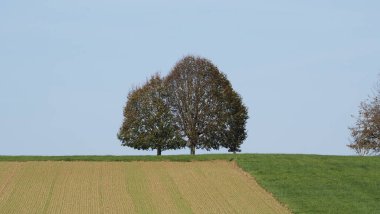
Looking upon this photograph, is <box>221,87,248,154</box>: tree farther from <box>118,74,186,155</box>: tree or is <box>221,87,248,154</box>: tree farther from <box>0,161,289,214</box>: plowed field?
<box>0,161,289,214</box>: plowed field

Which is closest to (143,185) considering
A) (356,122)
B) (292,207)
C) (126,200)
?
(126,200)

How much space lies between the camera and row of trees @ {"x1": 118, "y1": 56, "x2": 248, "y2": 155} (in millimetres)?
66188

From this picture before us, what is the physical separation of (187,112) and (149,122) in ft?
11.9

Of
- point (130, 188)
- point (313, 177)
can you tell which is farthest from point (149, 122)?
point (130, 188)

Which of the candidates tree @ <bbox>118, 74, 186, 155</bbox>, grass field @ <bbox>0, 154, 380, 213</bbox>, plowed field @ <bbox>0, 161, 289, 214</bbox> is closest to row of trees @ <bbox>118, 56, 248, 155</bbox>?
tree @ <bbox>118, 74, 186, 155</bbox>

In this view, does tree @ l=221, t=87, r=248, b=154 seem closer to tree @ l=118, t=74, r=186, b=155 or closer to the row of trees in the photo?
the row of trees

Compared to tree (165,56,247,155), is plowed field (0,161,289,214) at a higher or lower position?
lower

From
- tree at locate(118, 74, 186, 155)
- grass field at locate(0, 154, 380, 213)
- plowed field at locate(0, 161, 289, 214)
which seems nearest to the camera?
plowed field at locate(0, 161, 289, 214)

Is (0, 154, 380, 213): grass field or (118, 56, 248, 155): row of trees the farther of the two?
(118, 56, 248, 155): row of trees

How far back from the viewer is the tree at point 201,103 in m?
66.2

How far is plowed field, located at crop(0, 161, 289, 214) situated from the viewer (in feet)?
94.7

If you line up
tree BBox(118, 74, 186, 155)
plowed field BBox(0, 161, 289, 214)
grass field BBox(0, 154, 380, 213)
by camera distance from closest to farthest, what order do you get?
1. plowed field BBox(0, 161, 289, 214)
2. grass field BBox(0, 154, 380, 213)
3. tree BBox(118, 74, 186, 155)

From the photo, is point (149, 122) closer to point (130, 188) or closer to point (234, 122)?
point (234, 122)

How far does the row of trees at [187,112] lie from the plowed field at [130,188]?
25.4m
